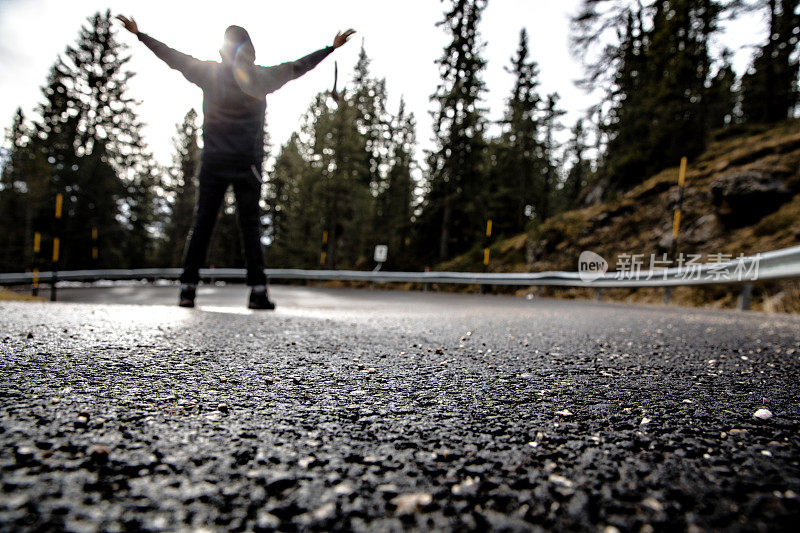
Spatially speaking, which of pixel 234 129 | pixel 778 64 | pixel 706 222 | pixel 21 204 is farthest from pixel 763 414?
pixel 21 204

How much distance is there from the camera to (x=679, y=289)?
35.9 feet

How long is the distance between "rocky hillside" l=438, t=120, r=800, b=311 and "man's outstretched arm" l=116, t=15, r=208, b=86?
10524mm

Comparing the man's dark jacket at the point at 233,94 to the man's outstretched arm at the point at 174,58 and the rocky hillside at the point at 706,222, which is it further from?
the rocky hillside at the point at 706,222

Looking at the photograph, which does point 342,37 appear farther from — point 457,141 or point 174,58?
point 457,141

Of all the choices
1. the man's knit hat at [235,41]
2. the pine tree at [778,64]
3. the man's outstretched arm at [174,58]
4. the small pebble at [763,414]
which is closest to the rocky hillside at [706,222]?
the pine tree at [778,64]

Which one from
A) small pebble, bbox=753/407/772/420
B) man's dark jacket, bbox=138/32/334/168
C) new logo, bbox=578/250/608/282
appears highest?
man's dark jacket, bbox=138/32/334/168

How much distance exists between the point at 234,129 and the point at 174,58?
0.85 metres

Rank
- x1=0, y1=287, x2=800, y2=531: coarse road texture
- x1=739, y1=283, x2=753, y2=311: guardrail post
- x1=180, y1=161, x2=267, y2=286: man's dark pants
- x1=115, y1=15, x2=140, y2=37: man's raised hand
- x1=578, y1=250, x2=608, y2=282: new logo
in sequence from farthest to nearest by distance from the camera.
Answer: x1=578, y1=250, x2=608, y2=282: new logo, x1=739, y1=283, x2=753, y2=311: guardrail post, x1=180, y1=161, x2=267, y2=286: man's dark pants, x1=115, y1=15, x2=140, y2=37: man's raised hand, x1=0, y1=287, x2=800, y2=531: coarse road texture

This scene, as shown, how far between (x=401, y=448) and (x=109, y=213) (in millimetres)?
38356

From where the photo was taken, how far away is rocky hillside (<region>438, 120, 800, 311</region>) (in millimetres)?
10789

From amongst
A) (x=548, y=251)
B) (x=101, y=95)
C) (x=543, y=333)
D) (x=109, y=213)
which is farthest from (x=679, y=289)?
(x=101, y=95)

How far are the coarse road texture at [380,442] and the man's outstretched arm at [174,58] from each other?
3.32 m

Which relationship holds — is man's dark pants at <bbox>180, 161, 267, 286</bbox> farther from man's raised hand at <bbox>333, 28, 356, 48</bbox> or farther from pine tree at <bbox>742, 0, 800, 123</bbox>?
pine tree at <bbox>742, 0, 800, 123</bbox>

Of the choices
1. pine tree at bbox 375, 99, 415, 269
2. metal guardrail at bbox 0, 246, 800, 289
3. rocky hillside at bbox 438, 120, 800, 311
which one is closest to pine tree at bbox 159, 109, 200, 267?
pine tree at bbox 375, 99, 415, 269
